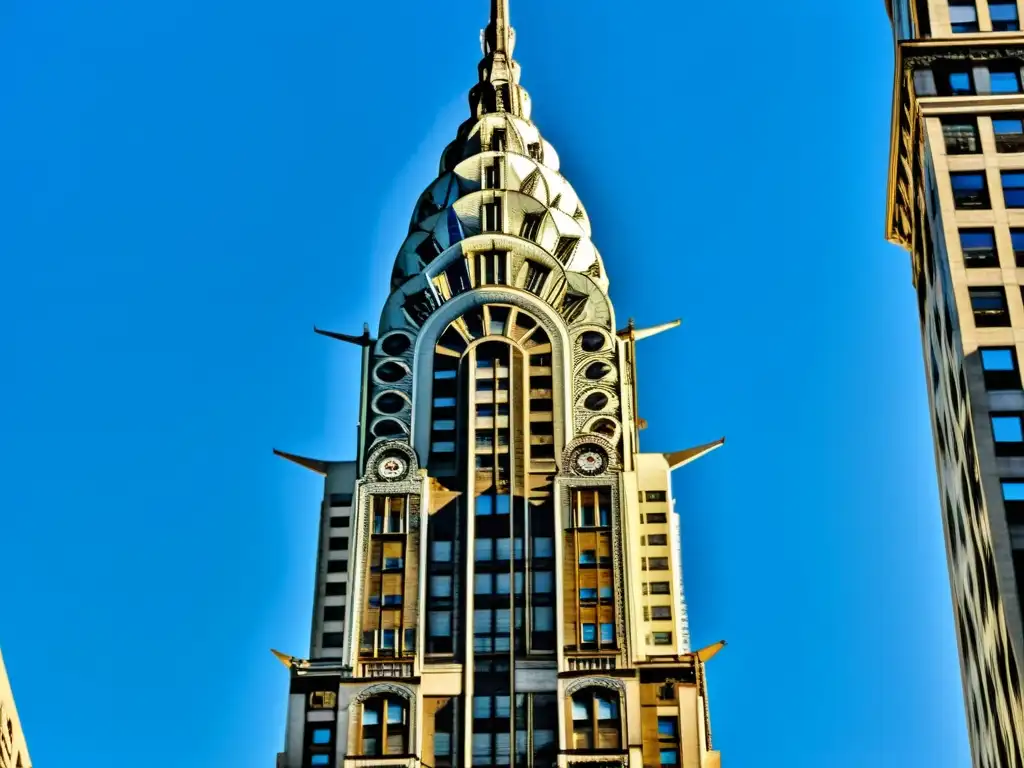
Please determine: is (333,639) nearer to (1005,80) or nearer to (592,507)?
(592,507)

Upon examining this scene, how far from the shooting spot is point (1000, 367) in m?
93.8

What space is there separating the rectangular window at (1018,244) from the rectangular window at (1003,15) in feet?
47.4

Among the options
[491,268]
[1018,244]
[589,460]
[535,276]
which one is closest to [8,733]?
[1018,244]

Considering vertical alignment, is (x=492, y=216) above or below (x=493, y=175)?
below

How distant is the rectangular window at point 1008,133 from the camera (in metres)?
102

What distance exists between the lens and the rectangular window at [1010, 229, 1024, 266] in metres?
97.1

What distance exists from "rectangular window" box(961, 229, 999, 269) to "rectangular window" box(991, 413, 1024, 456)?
28.8 ft

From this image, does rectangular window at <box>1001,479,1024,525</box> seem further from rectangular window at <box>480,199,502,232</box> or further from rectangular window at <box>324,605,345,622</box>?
rectangular window at <box>480,199,502,232</box>

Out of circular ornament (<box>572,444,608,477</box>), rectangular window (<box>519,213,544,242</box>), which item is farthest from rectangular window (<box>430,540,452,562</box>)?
rectangular window (<box>519,213,544,242</box>)

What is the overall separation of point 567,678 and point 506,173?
45.3 m

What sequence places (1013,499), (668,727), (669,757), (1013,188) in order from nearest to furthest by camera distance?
(1013,499), (1013,188), (669,757), (668,727)

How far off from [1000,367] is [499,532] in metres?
52.3

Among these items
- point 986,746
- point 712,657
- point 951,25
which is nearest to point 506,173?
point 712,657

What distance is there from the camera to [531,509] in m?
140
